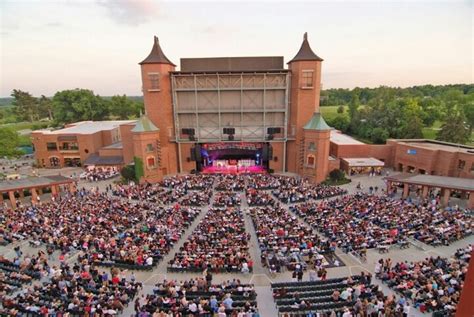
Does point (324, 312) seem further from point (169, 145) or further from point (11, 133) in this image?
point (11, 133)

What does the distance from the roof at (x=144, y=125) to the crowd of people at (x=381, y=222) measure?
73.8 ft

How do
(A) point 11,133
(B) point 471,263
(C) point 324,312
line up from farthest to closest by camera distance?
(A) point 11,133, (C) point 324,312, (B) point 471,263

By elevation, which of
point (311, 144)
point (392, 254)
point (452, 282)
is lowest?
point (392, 254)

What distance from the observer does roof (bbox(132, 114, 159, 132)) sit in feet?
117

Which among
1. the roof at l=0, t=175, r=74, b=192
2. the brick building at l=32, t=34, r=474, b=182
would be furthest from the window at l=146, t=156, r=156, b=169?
the roof at l=0, t=175, r=74, b=192

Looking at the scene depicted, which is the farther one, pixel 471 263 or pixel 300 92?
pixel 300 92

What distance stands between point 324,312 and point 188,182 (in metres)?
23.4

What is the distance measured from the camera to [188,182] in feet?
108

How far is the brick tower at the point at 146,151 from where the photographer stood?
35469 millimetres

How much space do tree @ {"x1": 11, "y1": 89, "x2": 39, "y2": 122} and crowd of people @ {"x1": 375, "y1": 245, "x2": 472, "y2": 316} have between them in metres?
112

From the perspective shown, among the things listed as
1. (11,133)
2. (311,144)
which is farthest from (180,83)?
(11,133)

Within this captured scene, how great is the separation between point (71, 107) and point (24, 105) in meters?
34.6

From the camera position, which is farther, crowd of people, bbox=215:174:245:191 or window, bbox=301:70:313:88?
window, bbox=301:70:313:88

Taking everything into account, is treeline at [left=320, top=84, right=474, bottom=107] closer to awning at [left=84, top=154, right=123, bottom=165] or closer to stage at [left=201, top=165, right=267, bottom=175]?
stage at [left=201, top=165, right=267, bottom=175]
